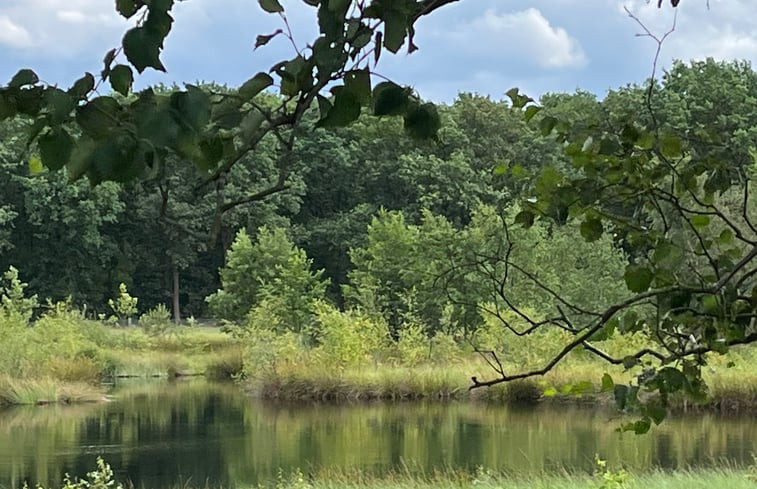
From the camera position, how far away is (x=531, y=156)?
120ft

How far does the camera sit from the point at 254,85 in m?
0.88

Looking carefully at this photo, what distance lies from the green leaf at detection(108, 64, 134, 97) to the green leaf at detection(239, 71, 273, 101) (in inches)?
5.0

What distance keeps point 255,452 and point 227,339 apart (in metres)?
17.3

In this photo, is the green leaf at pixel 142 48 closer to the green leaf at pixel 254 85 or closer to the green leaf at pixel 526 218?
the green leaf at pixel 254 85

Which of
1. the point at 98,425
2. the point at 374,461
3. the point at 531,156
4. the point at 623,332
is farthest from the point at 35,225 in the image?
the point at 623,332

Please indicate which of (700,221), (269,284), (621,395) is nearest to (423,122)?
(621,395)

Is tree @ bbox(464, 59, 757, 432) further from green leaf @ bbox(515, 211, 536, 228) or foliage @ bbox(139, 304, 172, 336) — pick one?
foliage @ bbox(139, 304, 172, 336)

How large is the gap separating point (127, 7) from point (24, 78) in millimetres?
103

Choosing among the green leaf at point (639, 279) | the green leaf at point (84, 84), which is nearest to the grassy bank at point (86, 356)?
the green leaf at point (639, 279)

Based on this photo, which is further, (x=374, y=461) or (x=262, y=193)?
(x=374, y=461)

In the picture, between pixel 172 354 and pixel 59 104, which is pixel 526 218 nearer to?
pixel 59 104

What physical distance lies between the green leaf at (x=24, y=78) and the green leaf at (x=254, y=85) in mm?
180

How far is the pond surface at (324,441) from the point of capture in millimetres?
10797

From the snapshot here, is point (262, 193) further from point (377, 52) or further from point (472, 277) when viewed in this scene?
point (472, 277)
